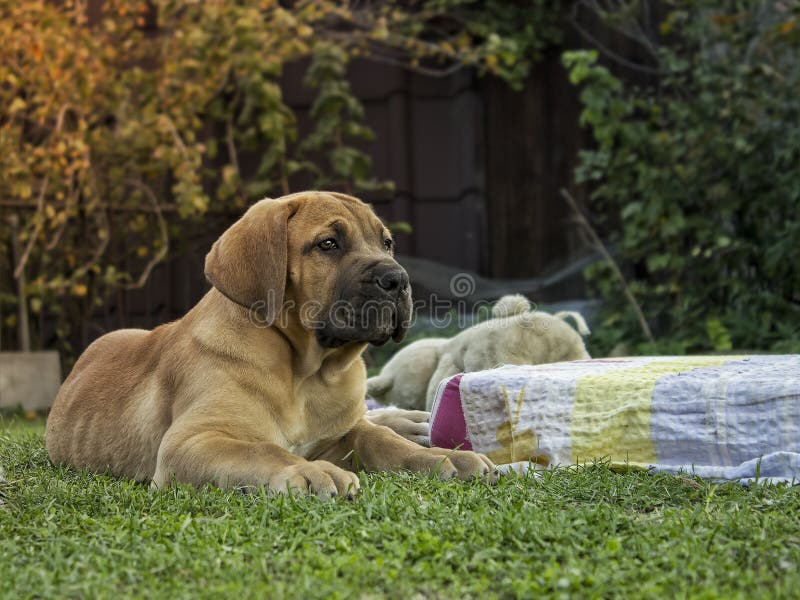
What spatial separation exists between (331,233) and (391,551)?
1448mm

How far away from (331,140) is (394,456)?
260 inches

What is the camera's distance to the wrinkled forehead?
10.9 ft

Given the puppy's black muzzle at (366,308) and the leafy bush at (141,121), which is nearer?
the puppy's black muzzle at (366,308)

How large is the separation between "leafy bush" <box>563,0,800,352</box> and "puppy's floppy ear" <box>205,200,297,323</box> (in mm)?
4197

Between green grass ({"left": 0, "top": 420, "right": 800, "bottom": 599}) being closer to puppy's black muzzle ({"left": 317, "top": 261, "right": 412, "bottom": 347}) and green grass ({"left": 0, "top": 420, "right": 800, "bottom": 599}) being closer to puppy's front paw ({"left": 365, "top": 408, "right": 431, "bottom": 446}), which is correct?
puppy's black muzzle ({"left": 317, "top": 261, "right": 412, "bottom": 347})

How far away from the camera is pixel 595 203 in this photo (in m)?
8.96

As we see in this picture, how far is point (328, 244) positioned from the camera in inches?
131

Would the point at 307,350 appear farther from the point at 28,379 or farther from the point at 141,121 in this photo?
the point at 141,121

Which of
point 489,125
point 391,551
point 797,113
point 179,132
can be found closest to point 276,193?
point 179,132

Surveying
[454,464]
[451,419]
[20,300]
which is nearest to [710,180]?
[451,419]

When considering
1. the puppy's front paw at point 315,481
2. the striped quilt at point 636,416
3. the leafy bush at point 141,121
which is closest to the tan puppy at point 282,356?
the puppy's front paw at point 315,481

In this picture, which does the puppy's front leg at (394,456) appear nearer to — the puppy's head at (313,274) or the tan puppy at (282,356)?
the tan puppy at (282,356)

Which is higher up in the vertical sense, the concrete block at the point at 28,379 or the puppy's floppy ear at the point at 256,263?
the puppy's floppy ear at the point at 256,263

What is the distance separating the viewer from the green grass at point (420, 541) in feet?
6.44
